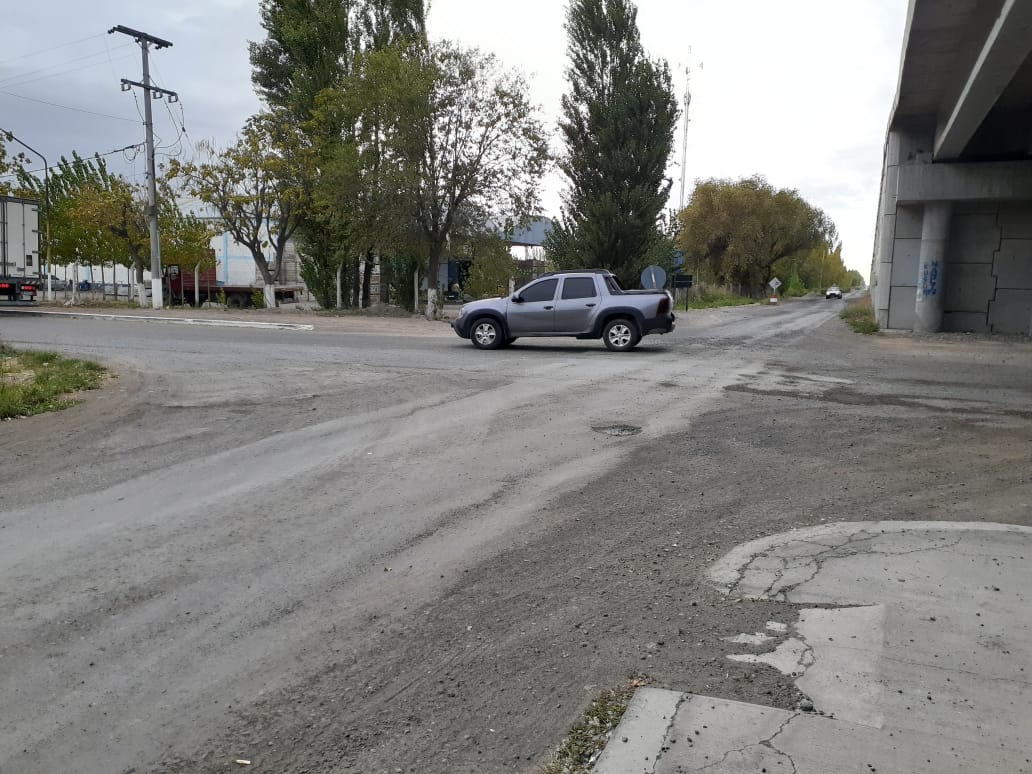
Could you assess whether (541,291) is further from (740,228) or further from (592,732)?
(740,228)

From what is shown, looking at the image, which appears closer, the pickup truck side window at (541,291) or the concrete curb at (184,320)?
the pickup truck side window at (541,291)

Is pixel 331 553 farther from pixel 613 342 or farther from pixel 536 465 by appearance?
pixel 613 342

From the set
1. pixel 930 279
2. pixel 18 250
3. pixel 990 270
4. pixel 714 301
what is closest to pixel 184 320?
pixel 18 250

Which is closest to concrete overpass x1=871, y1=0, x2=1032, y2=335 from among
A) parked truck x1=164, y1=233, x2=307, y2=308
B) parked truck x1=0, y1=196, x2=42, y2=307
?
parked truck x1=164, y1=233, x2=307, y2=308

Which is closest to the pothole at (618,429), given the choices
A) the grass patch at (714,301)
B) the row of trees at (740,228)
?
the grass patch at (714,301)

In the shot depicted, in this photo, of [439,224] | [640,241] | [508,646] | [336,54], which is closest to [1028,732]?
[508,646]

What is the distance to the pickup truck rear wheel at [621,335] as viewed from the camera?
17156 mm

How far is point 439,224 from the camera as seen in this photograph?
28.9m

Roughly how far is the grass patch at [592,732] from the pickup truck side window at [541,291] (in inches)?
574

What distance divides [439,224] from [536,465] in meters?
22.8

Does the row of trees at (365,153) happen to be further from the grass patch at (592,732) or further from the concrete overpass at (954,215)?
the grass patch at (592,732)

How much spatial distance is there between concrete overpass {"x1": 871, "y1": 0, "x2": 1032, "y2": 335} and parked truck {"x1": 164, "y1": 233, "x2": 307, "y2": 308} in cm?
2682

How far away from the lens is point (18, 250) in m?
29.1

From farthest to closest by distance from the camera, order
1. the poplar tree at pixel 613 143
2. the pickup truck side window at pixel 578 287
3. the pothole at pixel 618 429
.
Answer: the poplar tree at pixel 613 143 → the pickup truck side window at pixel 578 287 → the pothole at pixel 618 429
